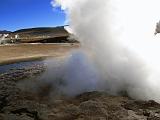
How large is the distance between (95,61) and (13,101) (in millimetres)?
4569

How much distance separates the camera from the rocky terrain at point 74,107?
34.6 ft

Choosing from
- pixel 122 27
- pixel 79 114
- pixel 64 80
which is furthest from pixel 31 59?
pixel 79 114

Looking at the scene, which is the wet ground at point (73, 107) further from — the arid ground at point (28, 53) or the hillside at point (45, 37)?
the hillside at point (45, 37)

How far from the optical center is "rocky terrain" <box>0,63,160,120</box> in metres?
10.5

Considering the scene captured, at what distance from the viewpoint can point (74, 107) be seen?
37.2ft

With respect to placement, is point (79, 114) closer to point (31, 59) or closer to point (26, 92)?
point (26, 92)

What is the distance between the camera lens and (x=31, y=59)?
3222 centimetres

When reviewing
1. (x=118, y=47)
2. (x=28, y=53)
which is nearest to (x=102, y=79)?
(x=118, y=47)

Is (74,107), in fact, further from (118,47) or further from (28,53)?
(28,53)

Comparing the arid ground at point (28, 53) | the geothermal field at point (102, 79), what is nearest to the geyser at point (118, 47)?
the geothermal field at point (102, 79)

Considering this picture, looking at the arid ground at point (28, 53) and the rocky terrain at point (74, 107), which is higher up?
the arid ground at point (28, 53)

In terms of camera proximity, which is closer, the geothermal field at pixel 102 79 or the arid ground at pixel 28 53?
the geothermal field at pixel 102 79

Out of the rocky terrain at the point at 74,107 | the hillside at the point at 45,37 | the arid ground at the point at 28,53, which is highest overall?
the hillside at the point at 45,37

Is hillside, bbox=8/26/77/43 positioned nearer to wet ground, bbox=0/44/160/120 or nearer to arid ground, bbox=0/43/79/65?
arid ground, bbox=0/43/79/65
